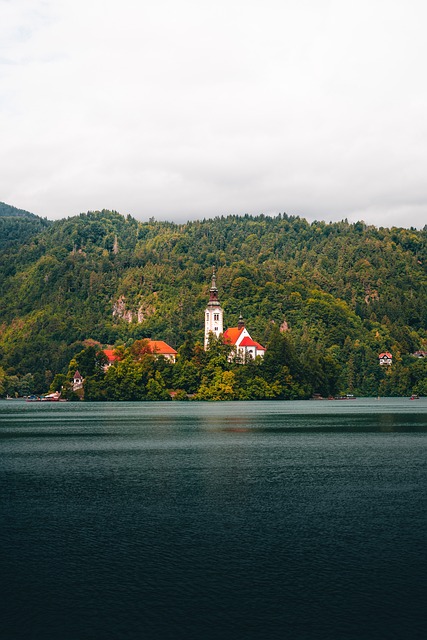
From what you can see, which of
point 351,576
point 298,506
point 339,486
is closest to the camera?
point 351,576

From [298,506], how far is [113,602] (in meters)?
19.7

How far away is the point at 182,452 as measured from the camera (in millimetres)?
75688

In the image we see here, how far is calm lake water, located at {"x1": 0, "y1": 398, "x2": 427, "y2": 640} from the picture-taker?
88.7ft

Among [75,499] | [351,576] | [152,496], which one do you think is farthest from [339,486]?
[351,576]

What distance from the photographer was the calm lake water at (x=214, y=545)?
27.0 metres

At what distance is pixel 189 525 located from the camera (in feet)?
135

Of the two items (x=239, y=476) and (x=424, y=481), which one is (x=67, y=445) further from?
(x=424, y=481)

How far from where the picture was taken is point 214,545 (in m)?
36.9

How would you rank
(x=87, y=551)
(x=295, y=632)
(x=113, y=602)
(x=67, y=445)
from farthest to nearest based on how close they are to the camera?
(x=67, y=445) → (x=87, y=551) → (x=113, y=602) → (x=295, y=632)

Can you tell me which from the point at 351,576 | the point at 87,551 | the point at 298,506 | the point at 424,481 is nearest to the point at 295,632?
the point at 351,576

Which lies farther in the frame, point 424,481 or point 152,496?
point 424,481

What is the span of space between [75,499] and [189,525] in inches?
432

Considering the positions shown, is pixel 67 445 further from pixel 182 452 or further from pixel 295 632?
pixel 295 632

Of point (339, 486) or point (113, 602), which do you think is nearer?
point (113, 602)
